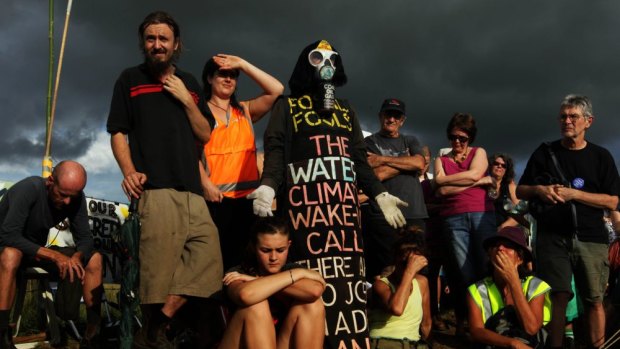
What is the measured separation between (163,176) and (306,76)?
1.07m

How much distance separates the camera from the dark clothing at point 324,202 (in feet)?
11.8

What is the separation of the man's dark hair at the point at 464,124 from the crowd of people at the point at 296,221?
465mm

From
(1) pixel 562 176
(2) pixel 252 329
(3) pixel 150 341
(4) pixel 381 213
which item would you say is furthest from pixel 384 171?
(3) pixel 150 341

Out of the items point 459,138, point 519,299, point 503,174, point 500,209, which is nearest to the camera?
point 519,299

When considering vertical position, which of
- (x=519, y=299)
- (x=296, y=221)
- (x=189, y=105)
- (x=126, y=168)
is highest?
(x=189, y=105)

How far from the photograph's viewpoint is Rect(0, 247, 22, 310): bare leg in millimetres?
4668

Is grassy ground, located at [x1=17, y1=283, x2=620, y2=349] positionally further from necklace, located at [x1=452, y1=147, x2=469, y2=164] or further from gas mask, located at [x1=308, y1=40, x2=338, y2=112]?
gas mask, located at [x1=308, y1=40, x2=338, y2=112]

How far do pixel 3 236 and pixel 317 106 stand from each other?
274cm

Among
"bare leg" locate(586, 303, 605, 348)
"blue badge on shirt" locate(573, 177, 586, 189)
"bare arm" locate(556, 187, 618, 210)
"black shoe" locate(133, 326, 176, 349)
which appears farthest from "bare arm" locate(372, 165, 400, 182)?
"black shoe" locate(133, 326, 176, 349)

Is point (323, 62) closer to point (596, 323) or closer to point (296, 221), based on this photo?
point (296, 221)

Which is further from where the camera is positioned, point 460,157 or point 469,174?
point 460,157

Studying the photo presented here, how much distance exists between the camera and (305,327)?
11.0ft

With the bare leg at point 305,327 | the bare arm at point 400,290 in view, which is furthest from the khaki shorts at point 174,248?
the bare arm at point 400,290

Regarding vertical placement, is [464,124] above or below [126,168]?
above
